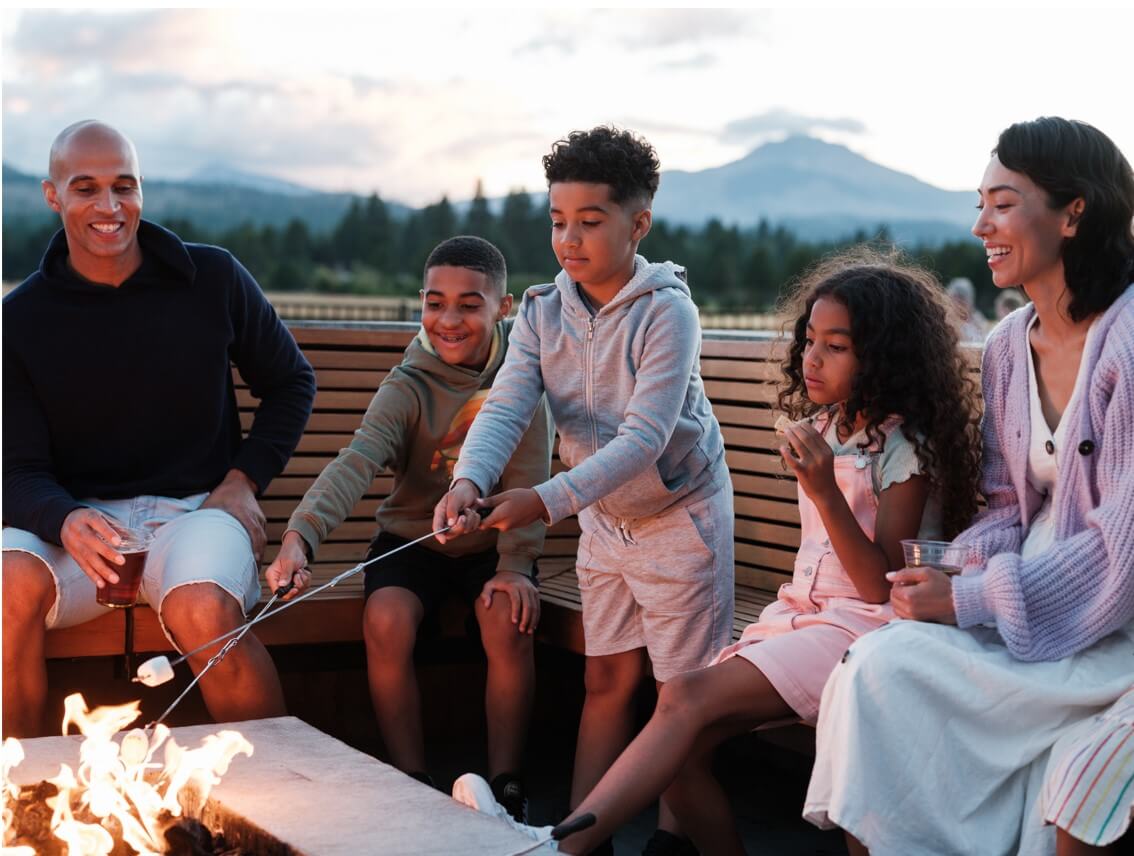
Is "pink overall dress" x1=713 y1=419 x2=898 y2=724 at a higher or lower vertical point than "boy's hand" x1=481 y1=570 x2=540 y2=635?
higher

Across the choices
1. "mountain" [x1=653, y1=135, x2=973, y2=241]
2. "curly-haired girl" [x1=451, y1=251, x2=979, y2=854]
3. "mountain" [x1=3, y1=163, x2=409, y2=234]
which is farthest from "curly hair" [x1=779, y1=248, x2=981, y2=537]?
"mountain" [x1=653, y1=135, x2=973, y2=241]

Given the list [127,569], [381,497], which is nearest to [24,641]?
[127,569]

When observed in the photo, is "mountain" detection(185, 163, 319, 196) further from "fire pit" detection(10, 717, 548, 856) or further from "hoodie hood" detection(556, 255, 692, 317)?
"fire pit" detection(10, 717, 548, 856)

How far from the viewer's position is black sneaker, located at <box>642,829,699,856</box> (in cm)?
326

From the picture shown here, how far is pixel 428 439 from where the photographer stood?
386 centimetres

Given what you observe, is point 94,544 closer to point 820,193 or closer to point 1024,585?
point 1024,585

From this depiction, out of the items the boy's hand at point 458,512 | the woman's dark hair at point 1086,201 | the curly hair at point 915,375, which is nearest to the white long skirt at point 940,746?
the curly hair at point 915,375

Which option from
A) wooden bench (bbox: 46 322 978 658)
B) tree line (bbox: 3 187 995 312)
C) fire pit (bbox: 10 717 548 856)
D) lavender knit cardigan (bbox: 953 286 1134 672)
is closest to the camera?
fire pit (bbox: 10 717 548 856)

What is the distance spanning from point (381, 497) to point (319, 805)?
7.82 ft

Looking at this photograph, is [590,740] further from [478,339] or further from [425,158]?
[425,158]

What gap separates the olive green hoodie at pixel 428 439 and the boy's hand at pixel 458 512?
0.60 metres

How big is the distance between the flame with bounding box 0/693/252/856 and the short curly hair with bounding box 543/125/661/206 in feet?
4.80

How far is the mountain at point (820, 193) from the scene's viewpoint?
42594 millimetres

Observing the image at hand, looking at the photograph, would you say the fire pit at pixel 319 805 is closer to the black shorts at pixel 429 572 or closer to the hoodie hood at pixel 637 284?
the black shorts at pixel 429 572
